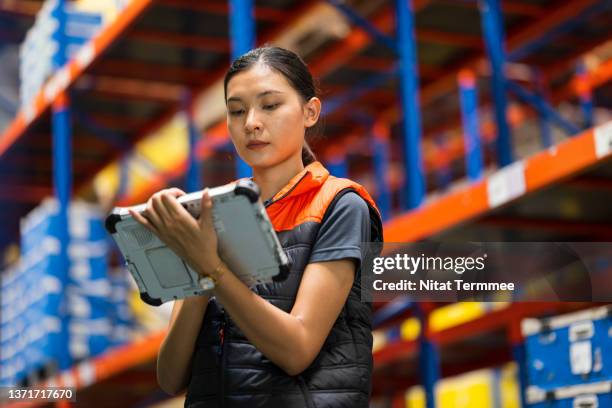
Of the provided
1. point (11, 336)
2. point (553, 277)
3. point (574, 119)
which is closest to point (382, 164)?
point (574, 119)

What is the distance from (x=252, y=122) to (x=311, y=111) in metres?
0.14

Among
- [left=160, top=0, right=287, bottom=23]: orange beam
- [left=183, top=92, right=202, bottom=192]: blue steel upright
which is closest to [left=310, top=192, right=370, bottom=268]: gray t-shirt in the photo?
[left=160, top=0, right=287, bottom=23]: orange beam

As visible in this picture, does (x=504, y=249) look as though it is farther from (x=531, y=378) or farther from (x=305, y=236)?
(x=531, y=378)

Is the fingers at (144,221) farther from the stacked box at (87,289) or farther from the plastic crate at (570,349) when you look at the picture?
the stacked box at (87,289)

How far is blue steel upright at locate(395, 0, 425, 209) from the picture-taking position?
5.43 metres

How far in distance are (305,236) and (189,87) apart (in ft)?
21.8

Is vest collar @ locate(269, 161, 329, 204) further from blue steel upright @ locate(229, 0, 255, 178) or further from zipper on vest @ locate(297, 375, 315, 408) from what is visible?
blue steel upright @ locate(229, 0, 255, 178)

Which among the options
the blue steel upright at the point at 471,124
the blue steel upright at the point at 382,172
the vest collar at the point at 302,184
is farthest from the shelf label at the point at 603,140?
the blue steel upright at the point at 382,172

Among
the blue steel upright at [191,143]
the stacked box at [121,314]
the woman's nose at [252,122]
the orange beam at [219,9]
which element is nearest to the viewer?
the woman's nose at [252,122]

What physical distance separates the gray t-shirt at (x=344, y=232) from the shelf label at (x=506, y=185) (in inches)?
86.9

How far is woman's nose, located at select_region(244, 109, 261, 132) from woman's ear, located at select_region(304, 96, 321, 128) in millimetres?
113

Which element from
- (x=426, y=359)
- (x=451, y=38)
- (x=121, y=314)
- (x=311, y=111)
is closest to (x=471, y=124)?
(x=451, y=38)

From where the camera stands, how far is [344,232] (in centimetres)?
148

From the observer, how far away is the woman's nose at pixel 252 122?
5.14 ft
